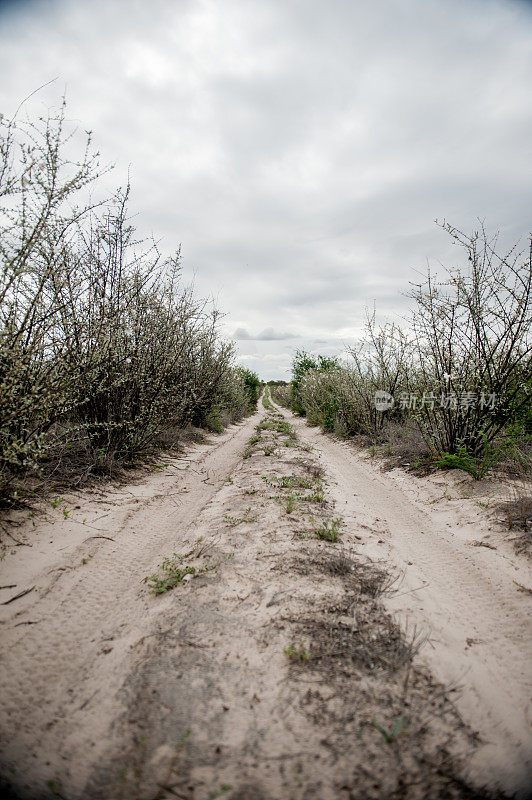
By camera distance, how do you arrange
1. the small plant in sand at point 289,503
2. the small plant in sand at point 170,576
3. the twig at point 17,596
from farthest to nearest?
the small plant in sand at point 289,503, the small plant in sand at point 170,576, the twig at point 17,596

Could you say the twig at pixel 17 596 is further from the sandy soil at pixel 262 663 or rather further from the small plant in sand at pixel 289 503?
the small plant in sand at pixel 289 503

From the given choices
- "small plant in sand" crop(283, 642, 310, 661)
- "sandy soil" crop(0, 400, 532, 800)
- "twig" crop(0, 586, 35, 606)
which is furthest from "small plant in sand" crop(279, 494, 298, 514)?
"twig" crop(0, 586, 35, 606)

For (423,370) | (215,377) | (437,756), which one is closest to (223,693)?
(437,756)

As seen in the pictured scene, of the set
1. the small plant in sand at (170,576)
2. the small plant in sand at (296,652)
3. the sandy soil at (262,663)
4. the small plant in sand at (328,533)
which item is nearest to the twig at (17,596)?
the sandy soil at (262,663)

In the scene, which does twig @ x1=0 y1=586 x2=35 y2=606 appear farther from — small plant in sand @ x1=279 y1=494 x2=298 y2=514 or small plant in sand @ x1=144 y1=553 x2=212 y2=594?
Result: small plant in sand @ x1=279 y1=494 x2=298 y2=514

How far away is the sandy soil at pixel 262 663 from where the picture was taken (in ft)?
4.79

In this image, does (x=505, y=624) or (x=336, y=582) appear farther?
(x=336, y=582)

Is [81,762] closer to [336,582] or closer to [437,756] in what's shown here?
[437,756]

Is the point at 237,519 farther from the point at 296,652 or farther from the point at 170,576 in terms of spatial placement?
the point at 296,652

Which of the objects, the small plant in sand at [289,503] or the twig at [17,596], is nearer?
the twig at [17,596]

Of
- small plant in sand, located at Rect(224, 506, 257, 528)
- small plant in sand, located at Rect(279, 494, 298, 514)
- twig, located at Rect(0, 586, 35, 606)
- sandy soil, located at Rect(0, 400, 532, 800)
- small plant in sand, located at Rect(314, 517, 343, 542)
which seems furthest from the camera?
small plant in sand, located at Rect(279, 494, 298, 514)

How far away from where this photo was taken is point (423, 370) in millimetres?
6449

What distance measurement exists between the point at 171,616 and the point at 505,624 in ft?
7.37

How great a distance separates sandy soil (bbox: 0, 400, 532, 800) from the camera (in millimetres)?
1460
